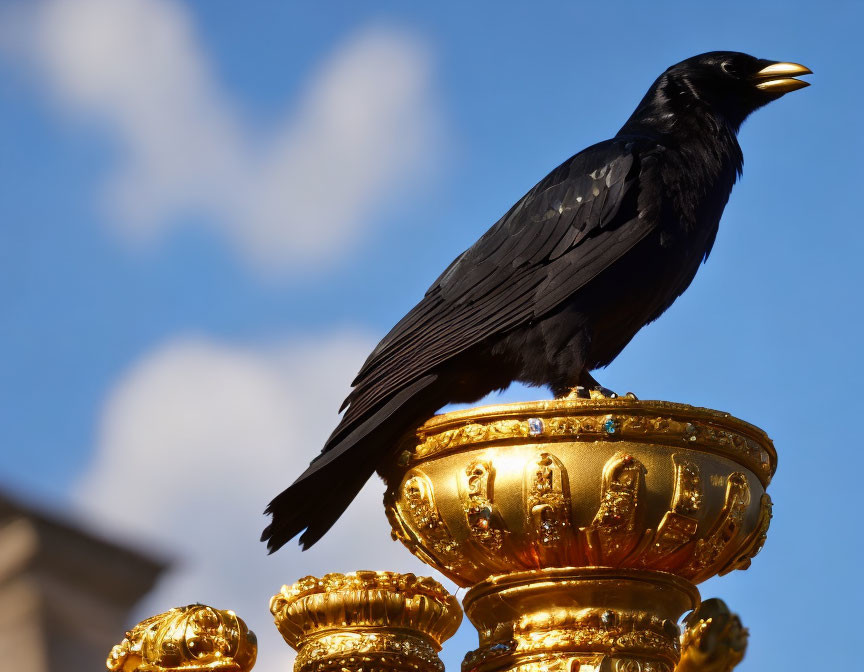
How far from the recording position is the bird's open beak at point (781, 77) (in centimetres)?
614

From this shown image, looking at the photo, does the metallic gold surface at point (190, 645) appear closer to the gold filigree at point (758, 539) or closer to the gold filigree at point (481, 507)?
the gold filigree at point (481, 507)

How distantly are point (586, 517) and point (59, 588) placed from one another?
2171mm

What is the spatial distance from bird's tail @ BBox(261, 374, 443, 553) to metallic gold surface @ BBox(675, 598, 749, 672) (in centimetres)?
121

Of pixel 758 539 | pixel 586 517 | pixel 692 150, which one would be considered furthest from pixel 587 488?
pixel 692 150

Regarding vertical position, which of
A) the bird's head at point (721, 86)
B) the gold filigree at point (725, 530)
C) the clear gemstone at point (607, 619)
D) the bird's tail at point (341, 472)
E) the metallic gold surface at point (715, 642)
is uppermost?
the bird's head at point (721, 86)

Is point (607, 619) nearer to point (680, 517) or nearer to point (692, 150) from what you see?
point (680, 517)

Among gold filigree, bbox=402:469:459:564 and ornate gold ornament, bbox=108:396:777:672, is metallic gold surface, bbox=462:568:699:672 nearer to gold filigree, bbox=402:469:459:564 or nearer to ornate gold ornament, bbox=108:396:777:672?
ornate gold ornament, bbox=108:396:777:672

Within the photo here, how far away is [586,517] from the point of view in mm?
4777

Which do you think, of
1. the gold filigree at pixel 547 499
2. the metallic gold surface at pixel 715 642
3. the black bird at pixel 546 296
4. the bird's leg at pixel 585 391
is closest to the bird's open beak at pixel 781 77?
the black bird at pixel 546 296

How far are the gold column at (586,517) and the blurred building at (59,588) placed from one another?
1896 mm

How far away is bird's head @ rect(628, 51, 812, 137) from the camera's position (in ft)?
20.2

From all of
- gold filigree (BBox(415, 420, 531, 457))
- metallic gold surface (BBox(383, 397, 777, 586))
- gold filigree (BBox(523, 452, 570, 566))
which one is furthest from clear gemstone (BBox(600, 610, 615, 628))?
gold filigree (BBox(415, 420, 531, 457))

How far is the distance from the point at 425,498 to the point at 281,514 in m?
0.60

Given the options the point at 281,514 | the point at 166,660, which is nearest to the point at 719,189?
the point at 281,514
